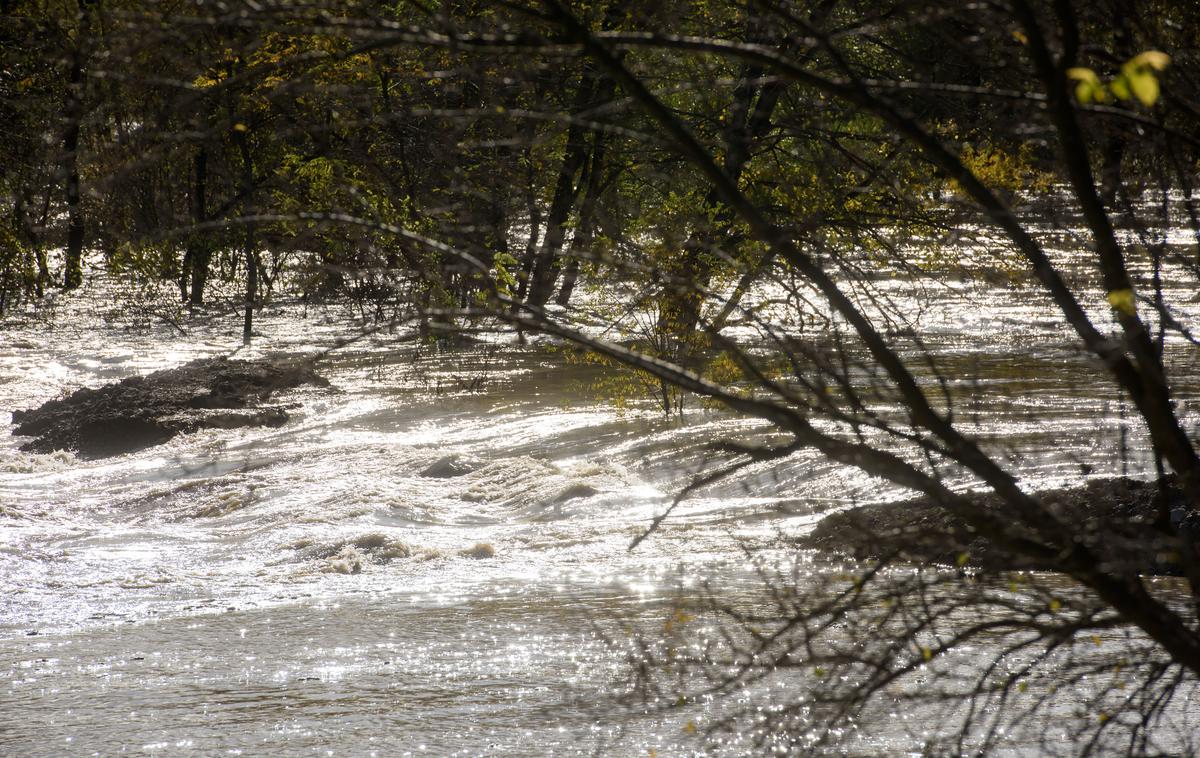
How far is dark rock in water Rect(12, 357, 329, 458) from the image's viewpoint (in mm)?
13516

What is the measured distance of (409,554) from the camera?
9391 millimetres

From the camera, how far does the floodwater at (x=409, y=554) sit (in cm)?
601

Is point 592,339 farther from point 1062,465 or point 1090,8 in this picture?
point 1062,465

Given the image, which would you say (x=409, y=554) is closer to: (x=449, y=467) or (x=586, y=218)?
(x=449, y=467)

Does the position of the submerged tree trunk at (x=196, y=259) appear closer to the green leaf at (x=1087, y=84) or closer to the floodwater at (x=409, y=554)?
the floodwater at (x=409, y=554)

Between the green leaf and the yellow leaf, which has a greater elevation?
the green leaf

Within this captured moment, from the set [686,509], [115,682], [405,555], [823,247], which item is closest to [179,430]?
[405,555]

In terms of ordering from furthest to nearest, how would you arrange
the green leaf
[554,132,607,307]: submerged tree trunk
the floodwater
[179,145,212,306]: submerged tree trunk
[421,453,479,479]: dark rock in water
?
[179,145,212,306]: submerged tree trunk
[421,453,479,479]: dark rock in water
the floodwater
[554,132,607,307]: submerged tree trunk
the green leaf

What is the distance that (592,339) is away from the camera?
292 centimetres

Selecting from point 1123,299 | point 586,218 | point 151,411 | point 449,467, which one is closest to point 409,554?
point 449,467

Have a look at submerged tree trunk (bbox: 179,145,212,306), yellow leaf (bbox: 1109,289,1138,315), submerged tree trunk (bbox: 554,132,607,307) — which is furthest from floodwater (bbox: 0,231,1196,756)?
submerged tree trunk (bbox: 179,145,212,306)

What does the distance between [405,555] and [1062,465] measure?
4.84 m

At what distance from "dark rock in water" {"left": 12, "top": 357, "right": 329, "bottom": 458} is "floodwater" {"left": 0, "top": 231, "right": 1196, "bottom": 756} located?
1.30ft

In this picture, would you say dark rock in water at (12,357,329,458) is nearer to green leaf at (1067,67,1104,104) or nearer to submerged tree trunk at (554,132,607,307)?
submerged tree trunk at (554,132,607,307)
